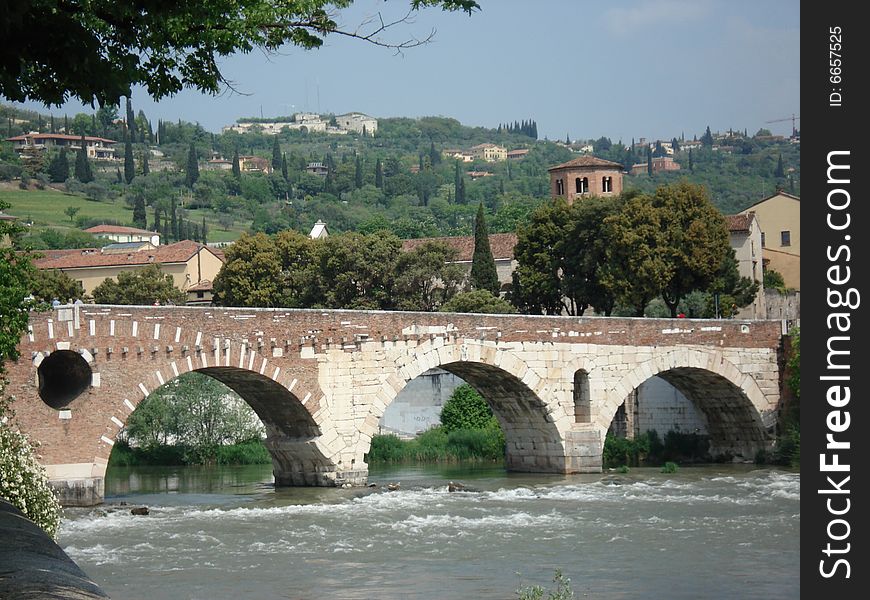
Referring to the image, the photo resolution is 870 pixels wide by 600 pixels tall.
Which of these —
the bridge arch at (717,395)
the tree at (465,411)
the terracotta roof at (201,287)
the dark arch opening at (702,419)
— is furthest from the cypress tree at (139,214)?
the bridge arch at (717,395)

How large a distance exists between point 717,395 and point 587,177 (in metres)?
30.9

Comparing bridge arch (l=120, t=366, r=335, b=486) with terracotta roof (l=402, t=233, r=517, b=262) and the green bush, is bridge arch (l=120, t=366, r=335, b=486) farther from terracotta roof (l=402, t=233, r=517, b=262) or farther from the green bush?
terracotta roof (l=402, t=233, r=517, b=262)

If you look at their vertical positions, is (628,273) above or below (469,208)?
below

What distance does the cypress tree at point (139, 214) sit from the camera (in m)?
107

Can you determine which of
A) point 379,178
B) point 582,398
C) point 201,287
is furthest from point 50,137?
point 582,398

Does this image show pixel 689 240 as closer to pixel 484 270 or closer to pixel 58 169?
pixel 484 270

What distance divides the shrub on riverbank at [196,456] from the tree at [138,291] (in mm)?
16600

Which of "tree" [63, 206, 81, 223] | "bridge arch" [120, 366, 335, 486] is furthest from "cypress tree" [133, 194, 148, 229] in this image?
"bridge arch" [120, 366, 335, 486]

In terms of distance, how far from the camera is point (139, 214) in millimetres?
108625

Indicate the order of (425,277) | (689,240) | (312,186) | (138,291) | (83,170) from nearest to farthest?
(689,240) < (425,277) < (138,291) < (83,170) < (312,186)
